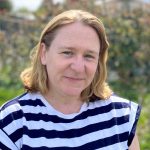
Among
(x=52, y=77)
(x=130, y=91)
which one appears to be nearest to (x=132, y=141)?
(x=52, y=77)

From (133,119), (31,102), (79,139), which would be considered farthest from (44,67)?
(133,119)

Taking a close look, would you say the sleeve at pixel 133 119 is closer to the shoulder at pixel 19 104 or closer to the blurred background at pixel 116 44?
the shoulder at pixel 19 104

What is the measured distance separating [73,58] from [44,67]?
0.79 feet

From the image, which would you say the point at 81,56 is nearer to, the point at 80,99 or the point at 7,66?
the point at 80,99

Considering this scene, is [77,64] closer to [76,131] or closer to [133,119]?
[76,131]

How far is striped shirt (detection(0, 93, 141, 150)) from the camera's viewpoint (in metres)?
2.39

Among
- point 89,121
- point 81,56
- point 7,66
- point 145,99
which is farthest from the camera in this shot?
point 7,66

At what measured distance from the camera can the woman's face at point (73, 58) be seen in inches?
93.1

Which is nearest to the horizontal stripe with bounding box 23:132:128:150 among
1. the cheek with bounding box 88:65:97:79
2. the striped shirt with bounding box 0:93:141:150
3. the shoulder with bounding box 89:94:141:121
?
the striped shirt with bounding box 0:93:141:150

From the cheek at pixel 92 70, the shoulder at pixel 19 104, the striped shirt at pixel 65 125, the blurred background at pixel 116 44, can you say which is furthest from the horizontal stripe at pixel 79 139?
the blurred background at pixel 116 44

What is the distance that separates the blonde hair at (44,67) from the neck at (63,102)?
47mm

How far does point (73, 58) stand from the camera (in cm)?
237

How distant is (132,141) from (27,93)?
61cm

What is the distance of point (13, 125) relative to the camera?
7.84ft
